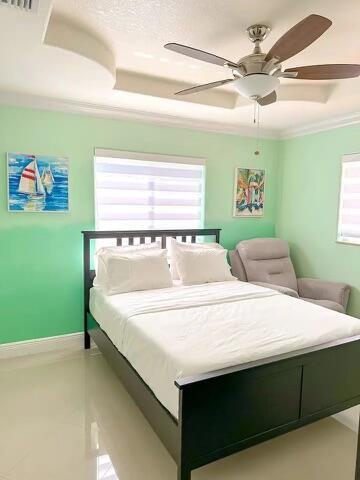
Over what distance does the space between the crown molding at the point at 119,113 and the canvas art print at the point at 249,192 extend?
0.48 m

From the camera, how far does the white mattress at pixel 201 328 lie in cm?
176

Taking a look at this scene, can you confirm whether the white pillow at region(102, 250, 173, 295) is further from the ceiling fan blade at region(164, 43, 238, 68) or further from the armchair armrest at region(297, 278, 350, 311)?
the ceiling fan blade at region(164, 43, 238, 68)

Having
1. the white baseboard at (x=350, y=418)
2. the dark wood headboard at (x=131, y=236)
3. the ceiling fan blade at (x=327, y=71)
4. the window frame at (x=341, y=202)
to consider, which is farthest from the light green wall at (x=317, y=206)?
the ceiling fan blade at (x=327, y=71)

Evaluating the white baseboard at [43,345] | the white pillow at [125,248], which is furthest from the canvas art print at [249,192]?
the white baseboard at [43,345]

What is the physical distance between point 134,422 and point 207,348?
906mm

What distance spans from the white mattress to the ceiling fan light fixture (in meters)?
1.46

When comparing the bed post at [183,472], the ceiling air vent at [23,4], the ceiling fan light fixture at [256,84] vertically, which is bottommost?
the bed post at [183,472]

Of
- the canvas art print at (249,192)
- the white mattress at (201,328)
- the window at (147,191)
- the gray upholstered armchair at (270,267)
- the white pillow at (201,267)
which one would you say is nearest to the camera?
the white mattress at (201,328)

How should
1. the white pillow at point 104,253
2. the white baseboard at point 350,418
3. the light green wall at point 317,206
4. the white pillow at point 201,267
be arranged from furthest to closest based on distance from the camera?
the light green wall at point 317,206 → the white pillow at point 201,267 → the white pillow at point 104,253 → the white baseboard at point 350,418

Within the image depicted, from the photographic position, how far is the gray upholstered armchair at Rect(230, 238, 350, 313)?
3797 mm

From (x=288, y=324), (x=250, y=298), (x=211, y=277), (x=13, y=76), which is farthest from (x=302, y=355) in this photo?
(x=13, y=76)

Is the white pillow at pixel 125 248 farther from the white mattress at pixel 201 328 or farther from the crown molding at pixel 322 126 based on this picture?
the crown molding at pixel 322 126

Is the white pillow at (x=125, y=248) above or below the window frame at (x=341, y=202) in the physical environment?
below

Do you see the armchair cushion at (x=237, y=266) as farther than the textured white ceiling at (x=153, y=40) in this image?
Yes
